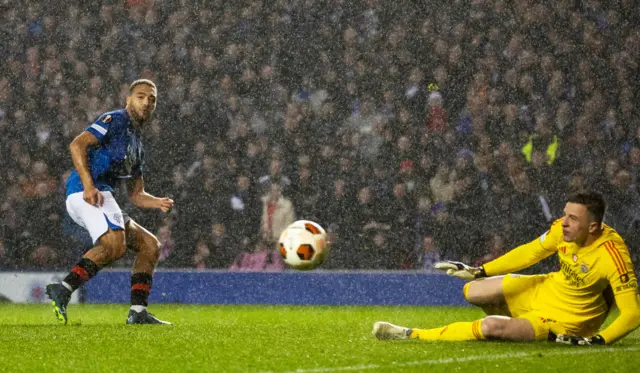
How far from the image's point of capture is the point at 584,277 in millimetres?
5145

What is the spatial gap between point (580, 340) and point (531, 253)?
57 cm

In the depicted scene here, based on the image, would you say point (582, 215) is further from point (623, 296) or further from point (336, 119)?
point (336, 119)

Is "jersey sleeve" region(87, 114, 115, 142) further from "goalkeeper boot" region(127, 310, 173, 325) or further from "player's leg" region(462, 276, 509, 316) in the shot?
"player's leg" region(462, 276, 509, 316)

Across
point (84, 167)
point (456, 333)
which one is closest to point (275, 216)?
point (84, 167)

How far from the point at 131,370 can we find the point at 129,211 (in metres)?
6.84

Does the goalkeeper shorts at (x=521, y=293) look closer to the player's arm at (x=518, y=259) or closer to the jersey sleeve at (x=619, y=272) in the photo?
the player's arm at (x=518, y=259)

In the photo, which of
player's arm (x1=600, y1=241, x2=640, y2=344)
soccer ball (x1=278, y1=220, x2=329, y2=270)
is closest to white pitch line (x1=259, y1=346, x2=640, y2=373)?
player's arm (x1=600, y1=241, x2=640, y2=344)

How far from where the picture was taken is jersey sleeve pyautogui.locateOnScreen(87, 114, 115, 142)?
6.58 meters

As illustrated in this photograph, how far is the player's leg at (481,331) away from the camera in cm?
509

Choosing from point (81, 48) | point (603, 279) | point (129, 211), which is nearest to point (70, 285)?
point (603, 279)

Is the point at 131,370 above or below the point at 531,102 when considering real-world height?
below

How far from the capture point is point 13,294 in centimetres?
997

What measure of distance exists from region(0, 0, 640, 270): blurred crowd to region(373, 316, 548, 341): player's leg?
501 centimetres

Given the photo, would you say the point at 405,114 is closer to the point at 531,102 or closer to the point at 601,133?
the point at 531,102
